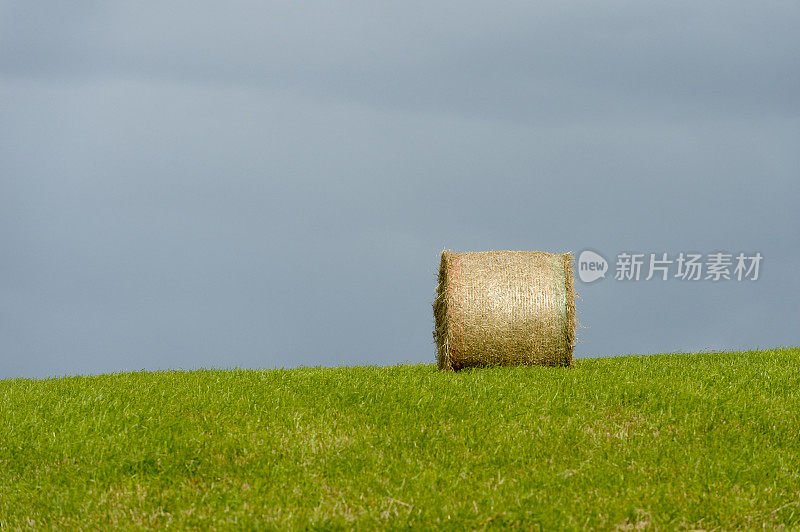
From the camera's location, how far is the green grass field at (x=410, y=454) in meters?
7.28

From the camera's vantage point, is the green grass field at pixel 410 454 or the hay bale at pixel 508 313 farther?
the hay bale at pixel 508 313

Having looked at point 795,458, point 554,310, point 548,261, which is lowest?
point 795,458

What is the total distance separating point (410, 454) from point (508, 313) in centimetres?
644

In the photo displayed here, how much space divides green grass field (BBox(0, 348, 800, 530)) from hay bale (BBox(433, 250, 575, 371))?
5.62ft

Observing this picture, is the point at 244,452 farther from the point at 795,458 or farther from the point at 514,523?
the point at 795,458

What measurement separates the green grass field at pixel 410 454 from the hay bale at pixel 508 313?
5.62 ft

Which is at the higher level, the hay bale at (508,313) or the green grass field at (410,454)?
the hay bale at (508,313)

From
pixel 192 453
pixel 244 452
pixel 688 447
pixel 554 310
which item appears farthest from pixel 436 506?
pixel 554 310

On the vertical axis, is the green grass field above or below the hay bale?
below

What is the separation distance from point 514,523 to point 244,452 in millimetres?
3397

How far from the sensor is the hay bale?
14.7 meters

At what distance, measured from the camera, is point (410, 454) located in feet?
28.6

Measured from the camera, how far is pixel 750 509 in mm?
7488

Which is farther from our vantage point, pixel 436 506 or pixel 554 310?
pixel 554 310
